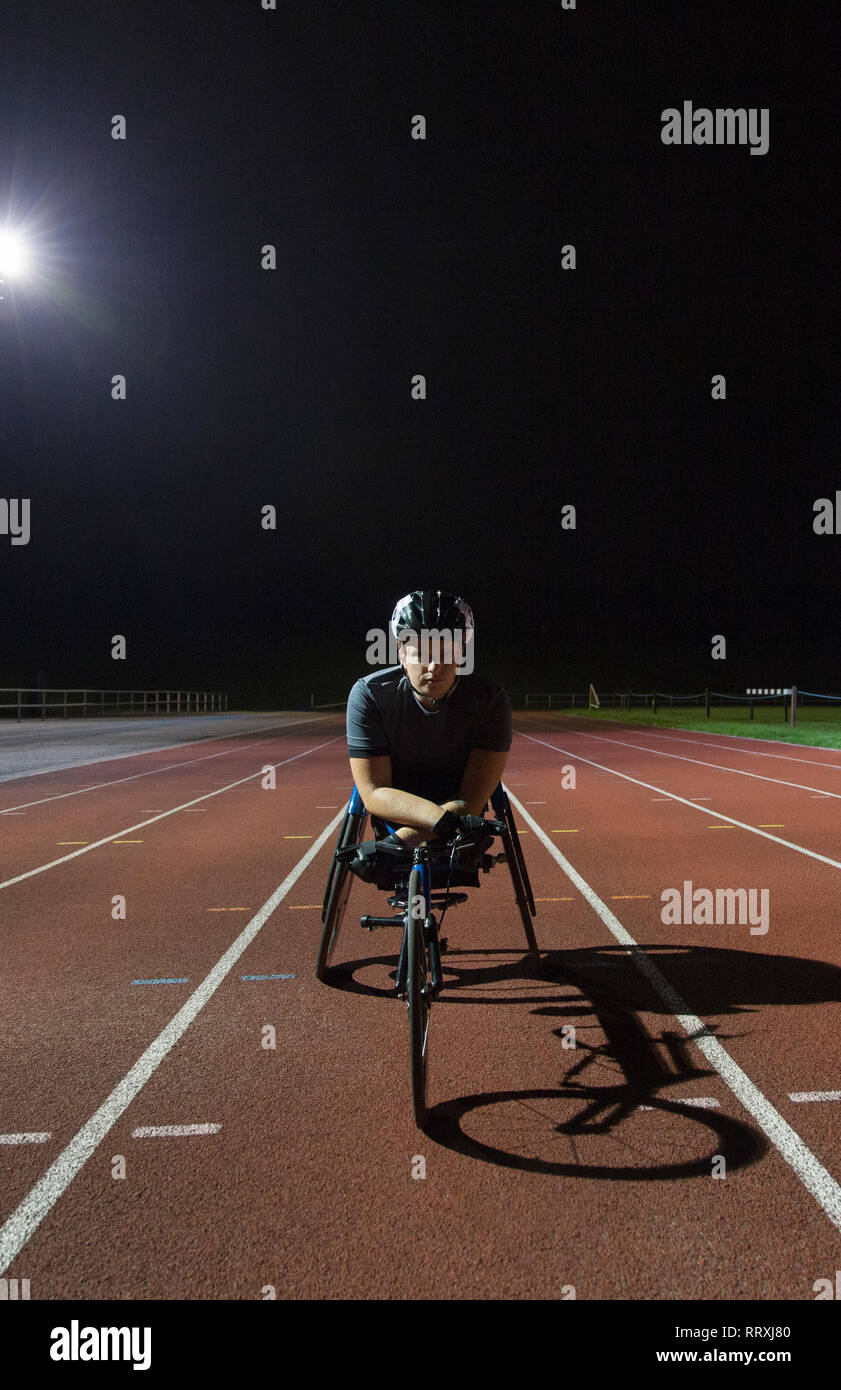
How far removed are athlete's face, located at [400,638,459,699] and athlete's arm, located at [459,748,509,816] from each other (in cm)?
32

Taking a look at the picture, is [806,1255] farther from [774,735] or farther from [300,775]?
[774,735]

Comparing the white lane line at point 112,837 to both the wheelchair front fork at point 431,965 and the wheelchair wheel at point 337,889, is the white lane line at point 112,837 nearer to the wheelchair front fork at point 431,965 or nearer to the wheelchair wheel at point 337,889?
the wheelchair wheel at point 337,889

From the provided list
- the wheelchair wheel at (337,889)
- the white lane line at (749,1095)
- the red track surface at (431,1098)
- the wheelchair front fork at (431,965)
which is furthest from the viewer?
the wheelchair wheel at (337,889)

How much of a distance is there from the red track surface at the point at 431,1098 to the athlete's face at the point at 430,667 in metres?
1.54

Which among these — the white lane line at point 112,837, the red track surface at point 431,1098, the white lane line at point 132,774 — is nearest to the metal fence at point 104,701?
the white lane line at point 132,774

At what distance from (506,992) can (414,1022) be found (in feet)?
4.88

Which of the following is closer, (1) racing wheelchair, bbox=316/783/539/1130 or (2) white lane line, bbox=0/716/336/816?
(1) racing wheelchair, bbox=316/783/539/1130

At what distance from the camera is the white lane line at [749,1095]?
266cm

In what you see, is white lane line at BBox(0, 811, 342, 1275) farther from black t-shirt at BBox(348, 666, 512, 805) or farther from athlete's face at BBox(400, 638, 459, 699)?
athlete's face at BBox(400, 638, 459, 699)

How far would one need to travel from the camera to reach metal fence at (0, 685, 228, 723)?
91.2 ft

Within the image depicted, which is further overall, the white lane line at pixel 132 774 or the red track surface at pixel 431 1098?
the white lane line at pixel 132 774

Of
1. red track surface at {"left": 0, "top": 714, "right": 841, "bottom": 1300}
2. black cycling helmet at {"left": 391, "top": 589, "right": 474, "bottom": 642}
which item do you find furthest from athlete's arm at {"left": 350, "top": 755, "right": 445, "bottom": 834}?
red track surface at {"left": 0, "top": 714, "right": 841, "bottom": 1300}
